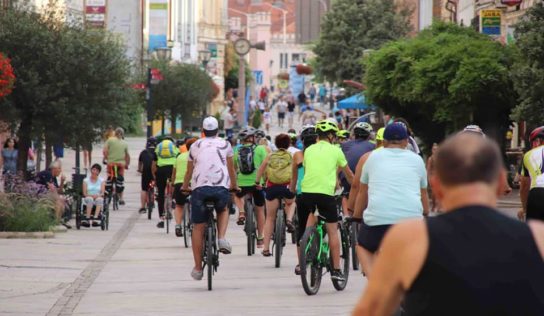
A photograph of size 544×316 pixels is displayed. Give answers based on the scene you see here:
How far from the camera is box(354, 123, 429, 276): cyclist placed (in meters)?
10.8

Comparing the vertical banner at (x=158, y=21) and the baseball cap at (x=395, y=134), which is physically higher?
the vertical banner at (x=158, y=21)

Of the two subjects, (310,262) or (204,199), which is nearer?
(310,262)

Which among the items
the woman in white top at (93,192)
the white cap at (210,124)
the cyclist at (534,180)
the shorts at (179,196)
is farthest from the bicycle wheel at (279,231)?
the woman in white top at (93,192)

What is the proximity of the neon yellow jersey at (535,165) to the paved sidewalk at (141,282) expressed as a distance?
6.09 feet

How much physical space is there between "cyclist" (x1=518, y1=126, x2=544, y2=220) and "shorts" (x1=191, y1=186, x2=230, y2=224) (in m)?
2.97

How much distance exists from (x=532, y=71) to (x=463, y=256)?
25.8 metres

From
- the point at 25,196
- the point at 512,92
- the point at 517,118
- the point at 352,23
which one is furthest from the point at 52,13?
the point at 352,23

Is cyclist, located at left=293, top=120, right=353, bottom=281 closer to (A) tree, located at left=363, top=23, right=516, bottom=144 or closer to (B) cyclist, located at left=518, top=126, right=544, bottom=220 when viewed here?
(B) cyclist, located at left=518, top=126, right=544, bottom=220

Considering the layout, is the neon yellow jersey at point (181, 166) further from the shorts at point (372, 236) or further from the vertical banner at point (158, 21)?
the vertical banner at point (158, 21)

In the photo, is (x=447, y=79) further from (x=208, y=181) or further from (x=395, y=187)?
(x=395, y=187)

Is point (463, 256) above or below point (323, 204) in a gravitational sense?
above

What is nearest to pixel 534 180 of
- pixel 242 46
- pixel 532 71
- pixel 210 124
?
pixel 210 124

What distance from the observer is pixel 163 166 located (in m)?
26.3

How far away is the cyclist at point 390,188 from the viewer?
10.8 metres
